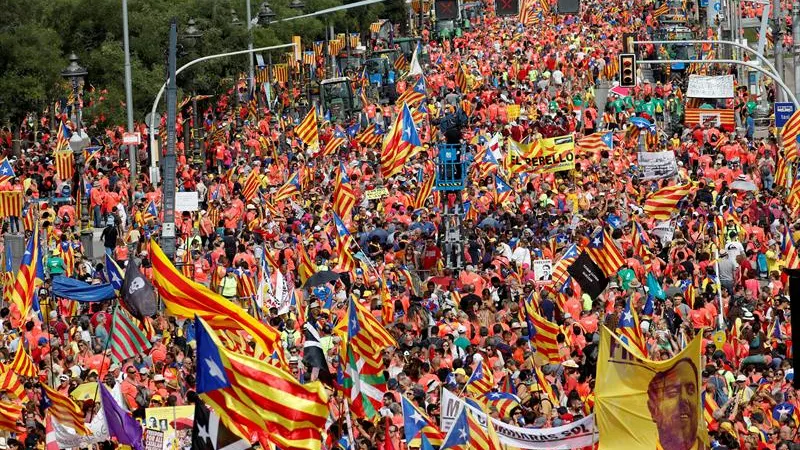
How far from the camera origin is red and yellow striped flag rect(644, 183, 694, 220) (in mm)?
36062

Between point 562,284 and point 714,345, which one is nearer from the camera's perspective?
point 714,345

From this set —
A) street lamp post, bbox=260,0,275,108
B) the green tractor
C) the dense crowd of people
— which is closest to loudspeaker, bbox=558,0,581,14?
the dense crowd of people

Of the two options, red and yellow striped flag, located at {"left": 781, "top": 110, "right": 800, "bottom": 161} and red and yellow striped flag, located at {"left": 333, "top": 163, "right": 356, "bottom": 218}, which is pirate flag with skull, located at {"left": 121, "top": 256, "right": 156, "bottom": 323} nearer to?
red and yellow striped flag, located at {"left": 333, "top": 163, "right": 356, "bottom": 218}

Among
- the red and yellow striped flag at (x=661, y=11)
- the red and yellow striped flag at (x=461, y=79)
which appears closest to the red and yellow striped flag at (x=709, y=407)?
the red and yellow striped flag at (x=461, y=79)

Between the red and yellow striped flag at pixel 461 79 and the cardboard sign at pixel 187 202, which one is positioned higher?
the red and yellow striped flag at pixel 461 79

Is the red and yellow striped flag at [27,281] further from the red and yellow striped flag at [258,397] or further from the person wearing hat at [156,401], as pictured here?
the red and yellow striped flag at [258,397]

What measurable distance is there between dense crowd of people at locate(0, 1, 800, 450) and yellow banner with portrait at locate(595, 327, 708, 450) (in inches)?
76.3

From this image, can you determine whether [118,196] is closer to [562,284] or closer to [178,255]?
[178,255]

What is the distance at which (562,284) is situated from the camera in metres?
30.6

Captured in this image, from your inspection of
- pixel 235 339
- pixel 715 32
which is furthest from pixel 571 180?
pixel 715 32

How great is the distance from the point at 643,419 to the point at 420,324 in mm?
9456

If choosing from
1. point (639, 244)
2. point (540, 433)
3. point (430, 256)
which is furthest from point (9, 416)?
point (430, 256)

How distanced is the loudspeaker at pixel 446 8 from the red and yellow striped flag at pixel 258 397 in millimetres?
22623

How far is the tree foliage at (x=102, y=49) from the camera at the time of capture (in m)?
53.0
